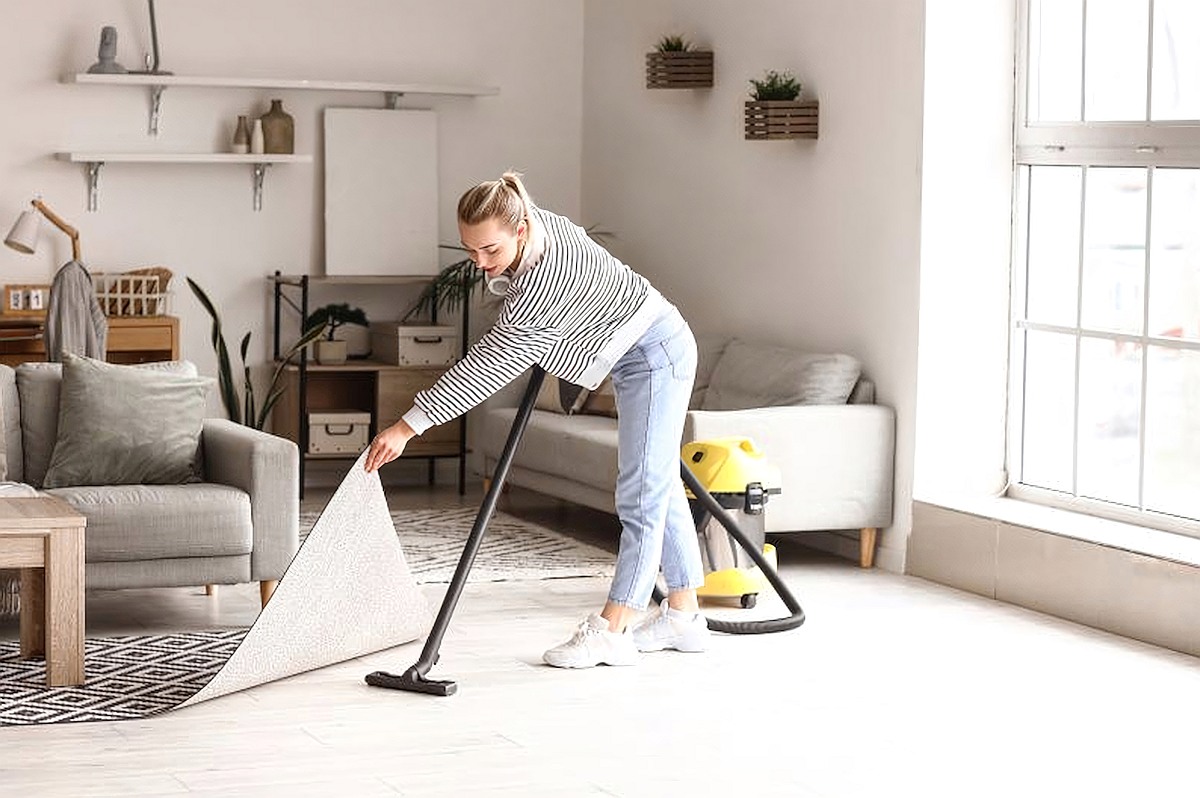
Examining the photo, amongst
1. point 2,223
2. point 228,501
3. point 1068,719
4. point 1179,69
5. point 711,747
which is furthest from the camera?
point 2,223

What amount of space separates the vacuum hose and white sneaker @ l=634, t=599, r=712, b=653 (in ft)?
0.85

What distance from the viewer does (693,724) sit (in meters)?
4.41

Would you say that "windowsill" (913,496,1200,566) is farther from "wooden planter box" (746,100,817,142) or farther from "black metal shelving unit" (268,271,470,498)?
"black metal shelving unit" (268,271,470,498)

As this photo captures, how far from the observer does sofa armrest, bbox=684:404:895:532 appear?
6434mm

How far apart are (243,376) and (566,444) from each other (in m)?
2.00

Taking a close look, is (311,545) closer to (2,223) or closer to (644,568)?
(644,568)

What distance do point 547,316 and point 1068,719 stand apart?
156 cm

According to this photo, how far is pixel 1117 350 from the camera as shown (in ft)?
20.1

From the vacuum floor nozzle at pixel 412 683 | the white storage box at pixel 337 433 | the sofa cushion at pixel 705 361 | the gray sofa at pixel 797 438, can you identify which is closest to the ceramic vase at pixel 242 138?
the white storage box at pixel 337 433

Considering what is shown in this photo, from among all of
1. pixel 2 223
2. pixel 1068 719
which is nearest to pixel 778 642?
pixel 1068 719

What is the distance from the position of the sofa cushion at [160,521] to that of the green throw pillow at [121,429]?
0.53 feet

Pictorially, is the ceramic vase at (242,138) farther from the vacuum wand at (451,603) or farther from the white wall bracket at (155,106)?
the vacuum wand at (451,603)

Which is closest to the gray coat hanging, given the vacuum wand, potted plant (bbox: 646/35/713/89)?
potted plant (bbox: 646/35/713/89)

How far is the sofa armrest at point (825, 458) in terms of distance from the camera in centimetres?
643
